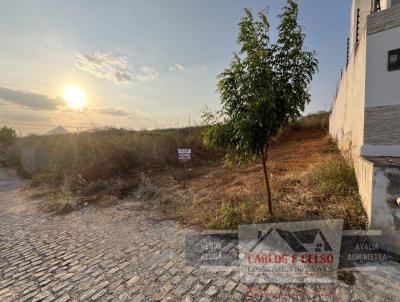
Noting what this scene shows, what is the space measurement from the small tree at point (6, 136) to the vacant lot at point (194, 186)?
58.7ft

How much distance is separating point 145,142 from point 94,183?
4748 millimetres

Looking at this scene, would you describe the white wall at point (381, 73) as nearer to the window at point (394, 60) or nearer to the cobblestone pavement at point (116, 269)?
the window at point (394, 60)

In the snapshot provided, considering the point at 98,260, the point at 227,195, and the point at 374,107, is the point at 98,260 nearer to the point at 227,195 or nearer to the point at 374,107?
the point at 227,195

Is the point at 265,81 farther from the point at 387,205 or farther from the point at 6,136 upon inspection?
the point at 6,136

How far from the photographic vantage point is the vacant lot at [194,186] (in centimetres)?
418

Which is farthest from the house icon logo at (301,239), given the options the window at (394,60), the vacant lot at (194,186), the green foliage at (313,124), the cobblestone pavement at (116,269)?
the green foliage at (313,124)

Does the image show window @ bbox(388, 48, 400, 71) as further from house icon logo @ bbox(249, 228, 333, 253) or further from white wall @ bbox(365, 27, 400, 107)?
house icon logo @ bbox(249, 228, 333, 253)

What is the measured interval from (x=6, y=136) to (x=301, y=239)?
2990 cm

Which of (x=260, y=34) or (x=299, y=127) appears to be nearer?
(x=260, y=34)

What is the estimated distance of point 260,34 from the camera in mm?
3555

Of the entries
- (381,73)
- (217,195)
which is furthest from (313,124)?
(381,73)

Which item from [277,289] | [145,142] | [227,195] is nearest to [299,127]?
[145,142]

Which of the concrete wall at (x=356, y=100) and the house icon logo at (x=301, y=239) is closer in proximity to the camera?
the house icon logo at (x=301, y=239)

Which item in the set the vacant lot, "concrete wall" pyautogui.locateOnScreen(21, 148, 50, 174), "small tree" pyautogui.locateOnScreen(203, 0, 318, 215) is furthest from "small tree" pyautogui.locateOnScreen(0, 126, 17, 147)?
"small tree" pyautogui.locateOnScreen(203, 0, 318, 215)
